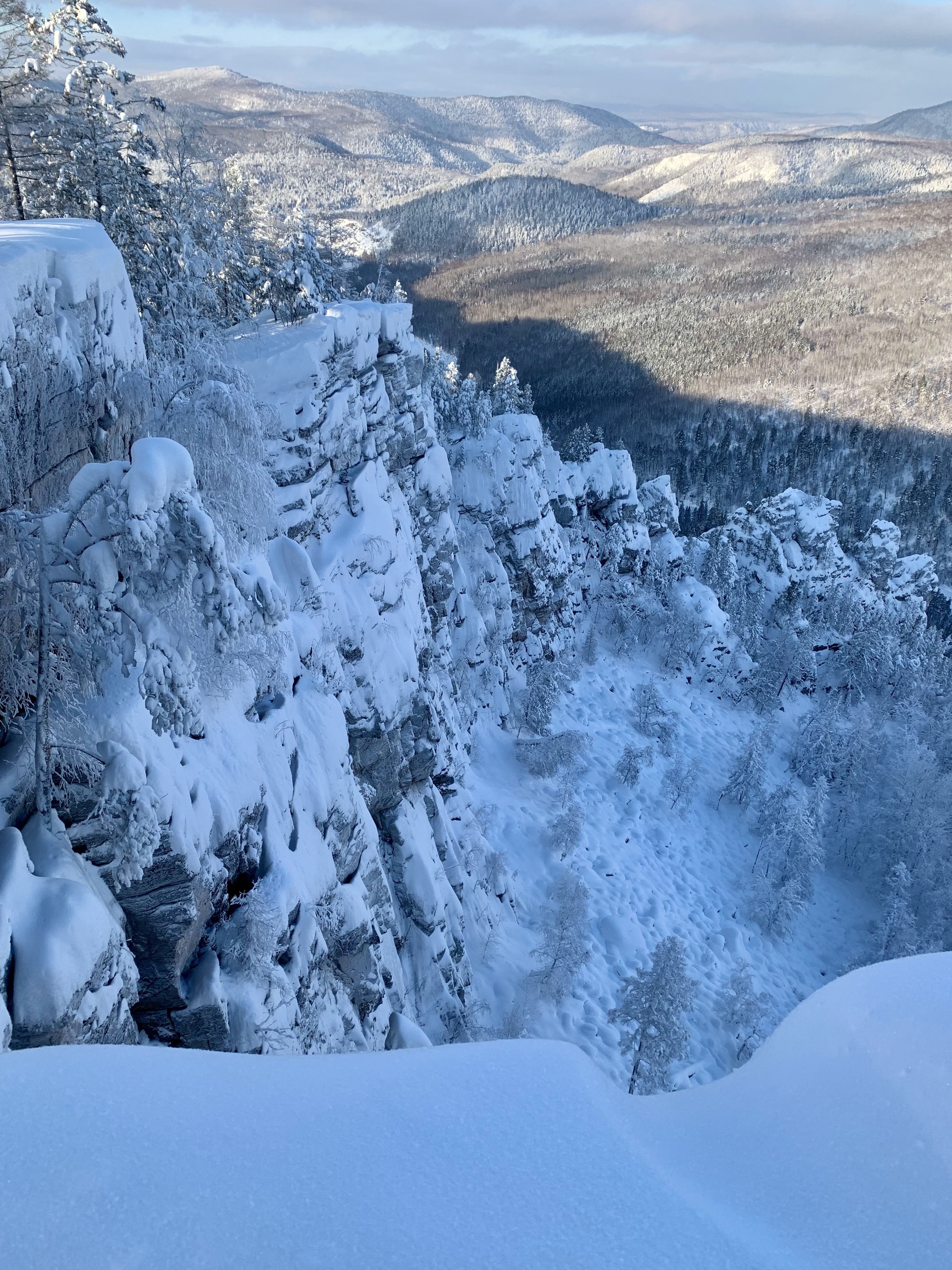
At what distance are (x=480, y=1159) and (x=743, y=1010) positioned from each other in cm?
2597

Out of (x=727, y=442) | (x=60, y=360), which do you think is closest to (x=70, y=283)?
(x=60, y=360)

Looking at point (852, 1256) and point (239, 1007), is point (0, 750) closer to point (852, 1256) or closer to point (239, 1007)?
point (239, 1007)

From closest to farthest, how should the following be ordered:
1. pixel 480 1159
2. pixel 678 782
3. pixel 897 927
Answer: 1. pixel 480 1159
2. pixel 897 927
3. pixel 678 782

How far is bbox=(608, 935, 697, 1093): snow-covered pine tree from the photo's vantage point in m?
22.3

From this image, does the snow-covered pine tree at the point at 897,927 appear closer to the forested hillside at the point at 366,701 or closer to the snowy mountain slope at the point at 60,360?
the forested hillside at the point at 366,701

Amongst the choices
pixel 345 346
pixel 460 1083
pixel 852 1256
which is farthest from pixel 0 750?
pixel 345 346

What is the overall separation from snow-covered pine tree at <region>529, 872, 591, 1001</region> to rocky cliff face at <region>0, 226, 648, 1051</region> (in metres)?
2.53

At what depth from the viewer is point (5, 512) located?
8.45 meters

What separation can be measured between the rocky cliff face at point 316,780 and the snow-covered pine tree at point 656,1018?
552 centimetres

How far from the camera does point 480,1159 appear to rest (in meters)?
5.72

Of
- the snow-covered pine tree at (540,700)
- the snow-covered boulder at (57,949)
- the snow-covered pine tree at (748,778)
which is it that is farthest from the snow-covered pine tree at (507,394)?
the snow-covered boulder at (57,949)

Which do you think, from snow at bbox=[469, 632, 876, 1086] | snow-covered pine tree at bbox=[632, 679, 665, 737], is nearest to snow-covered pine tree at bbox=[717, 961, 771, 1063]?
snow at bbox=[469, 632, 876, 1086]

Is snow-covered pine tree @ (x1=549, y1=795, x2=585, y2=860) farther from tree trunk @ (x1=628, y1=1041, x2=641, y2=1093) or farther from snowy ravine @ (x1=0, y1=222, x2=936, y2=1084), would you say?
tree trunk @ (x1=628, y1=1041, x2=641, y2=1093)

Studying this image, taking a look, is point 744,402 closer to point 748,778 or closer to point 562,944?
point 748,778
